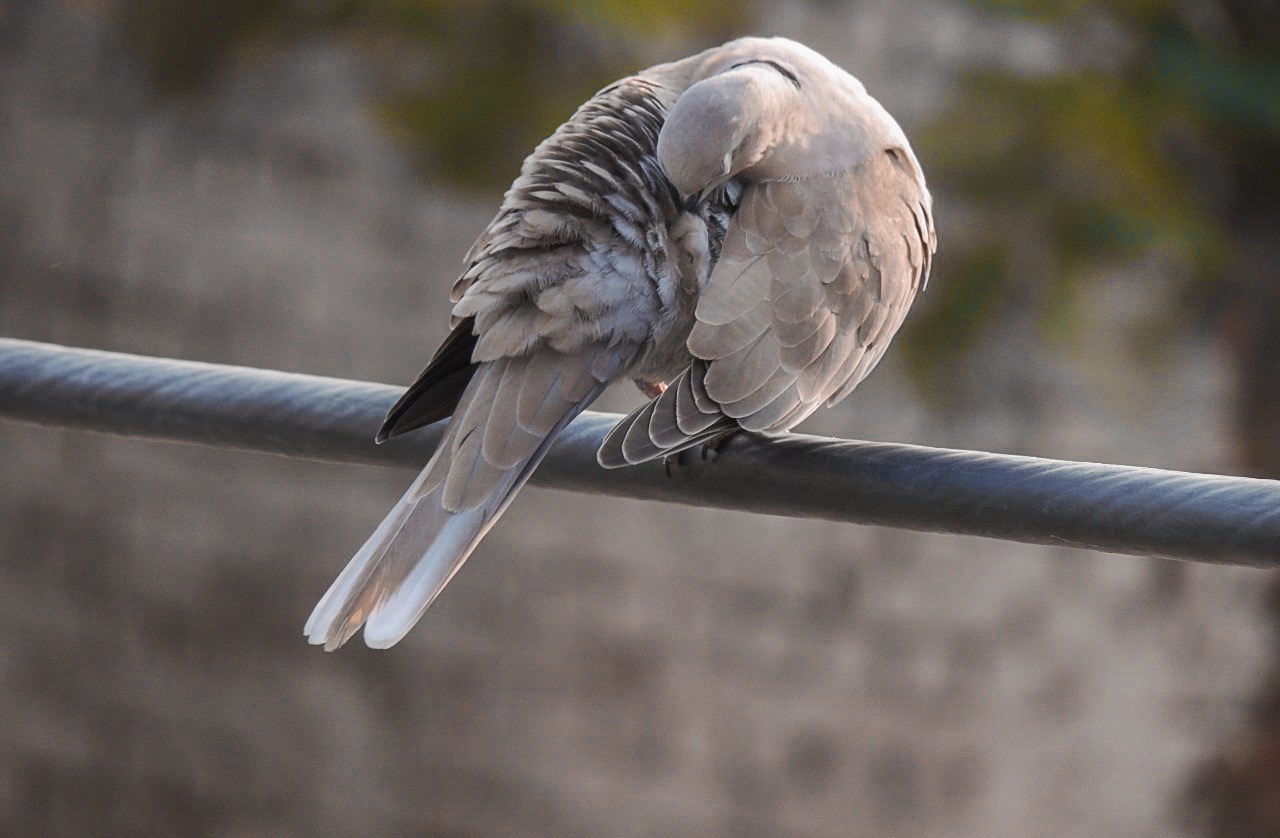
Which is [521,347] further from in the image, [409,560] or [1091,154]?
[1091,154]

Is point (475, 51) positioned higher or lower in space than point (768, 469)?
higher

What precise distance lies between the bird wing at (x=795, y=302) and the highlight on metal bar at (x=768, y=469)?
6 cm

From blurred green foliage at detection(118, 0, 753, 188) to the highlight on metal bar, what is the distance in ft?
8.18

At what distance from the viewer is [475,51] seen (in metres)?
4.20

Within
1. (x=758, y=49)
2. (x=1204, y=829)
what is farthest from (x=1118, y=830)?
(x=758, y=49)

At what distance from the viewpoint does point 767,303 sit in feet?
5.89

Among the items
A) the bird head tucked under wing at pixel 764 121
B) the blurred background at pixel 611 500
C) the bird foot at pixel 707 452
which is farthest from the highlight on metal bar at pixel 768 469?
the blurred background at pixel 611 500

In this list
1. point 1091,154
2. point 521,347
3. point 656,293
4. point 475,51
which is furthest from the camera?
point 475,51

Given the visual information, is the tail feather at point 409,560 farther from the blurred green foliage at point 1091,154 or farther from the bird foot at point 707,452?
the blurred green foliage at point 1091,154

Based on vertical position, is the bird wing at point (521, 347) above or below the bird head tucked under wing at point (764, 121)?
below

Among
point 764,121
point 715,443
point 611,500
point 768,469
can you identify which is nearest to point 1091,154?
point 611,500

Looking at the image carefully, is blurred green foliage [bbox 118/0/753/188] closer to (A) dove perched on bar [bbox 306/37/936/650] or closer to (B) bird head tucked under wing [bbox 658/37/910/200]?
(B) bird head tucked under wing [bbox 658/37/910/200]

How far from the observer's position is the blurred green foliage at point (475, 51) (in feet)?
13.5

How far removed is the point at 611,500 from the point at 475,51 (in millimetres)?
Result: 1378
